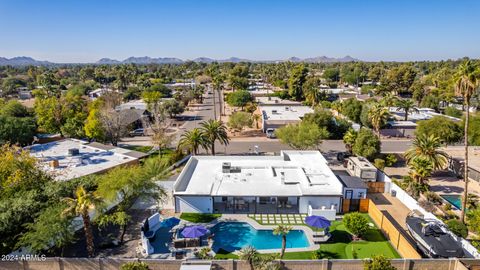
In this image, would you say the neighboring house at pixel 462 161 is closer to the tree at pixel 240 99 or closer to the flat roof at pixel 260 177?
the flat roof at pixel 260 177

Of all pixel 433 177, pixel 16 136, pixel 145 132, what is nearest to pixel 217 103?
pixel 145 132

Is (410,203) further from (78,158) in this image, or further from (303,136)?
(78,158)

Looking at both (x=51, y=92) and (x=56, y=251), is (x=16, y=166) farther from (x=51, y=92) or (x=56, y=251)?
(x=51, y=92)

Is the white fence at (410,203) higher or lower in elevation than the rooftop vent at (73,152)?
lower

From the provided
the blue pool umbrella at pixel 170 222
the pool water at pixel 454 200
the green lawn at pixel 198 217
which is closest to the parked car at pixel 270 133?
the pool water at pixel 454 200

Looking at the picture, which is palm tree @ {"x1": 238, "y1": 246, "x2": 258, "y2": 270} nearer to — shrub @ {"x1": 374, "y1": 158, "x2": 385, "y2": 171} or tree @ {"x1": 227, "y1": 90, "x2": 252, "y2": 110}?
shrub @ {"x1": 374, "y1": 158, "x2": 385, "y2": 171}

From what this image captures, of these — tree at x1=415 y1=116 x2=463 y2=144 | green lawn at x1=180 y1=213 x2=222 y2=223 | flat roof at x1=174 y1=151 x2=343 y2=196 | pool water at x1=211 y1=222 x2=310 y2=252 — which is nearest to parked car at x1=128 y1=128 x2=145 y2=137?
flat roof at x1=174 y1=151 x2=343 y2=196
